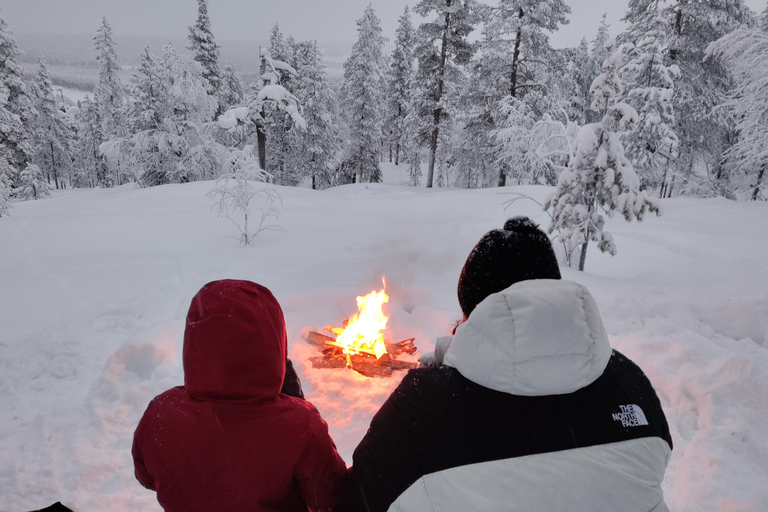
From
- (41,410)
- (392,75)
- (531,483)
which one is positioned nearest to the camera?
(531,483)

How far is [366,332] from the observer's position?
214 inches

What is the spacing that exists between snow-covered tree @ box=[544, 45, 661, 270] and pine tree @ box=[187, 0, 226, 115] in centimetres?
2284

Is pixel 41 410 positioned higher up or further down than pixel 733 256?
further down

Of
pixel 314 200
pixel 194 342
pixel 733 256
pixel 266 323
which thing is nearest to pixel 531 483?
pixel 266 323

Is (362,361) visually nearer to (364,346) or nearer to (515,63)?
(364,346)

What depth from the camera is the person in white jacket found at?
1.20 m

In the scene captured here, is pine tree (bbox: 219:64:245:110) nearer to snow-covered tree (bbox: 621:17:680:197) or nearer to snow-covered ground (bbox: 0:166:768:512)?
snow-covered ground (bbox: 0:166:768:512)

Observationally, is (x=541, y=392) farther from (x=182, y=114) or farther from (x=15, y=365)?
(x=182, y=114)

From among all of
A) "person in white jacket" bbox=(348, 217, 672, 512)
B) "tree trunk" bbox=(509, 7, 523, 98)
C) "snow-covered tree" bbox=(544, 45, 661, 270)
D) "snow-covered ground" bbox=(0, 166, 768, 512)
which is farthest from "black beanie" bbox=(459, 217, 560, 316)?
"tree trunk" bbox=(509, 7, 523, 98)

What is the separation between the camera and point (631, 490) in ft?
Result: 3.98

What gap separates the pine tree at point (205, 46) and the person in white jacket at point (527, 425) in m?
26.9

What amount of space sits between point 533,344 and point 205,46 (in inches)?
1193

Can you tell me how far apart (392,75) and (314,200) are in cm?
2158

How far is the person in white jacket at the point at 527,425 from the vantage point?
120cm
